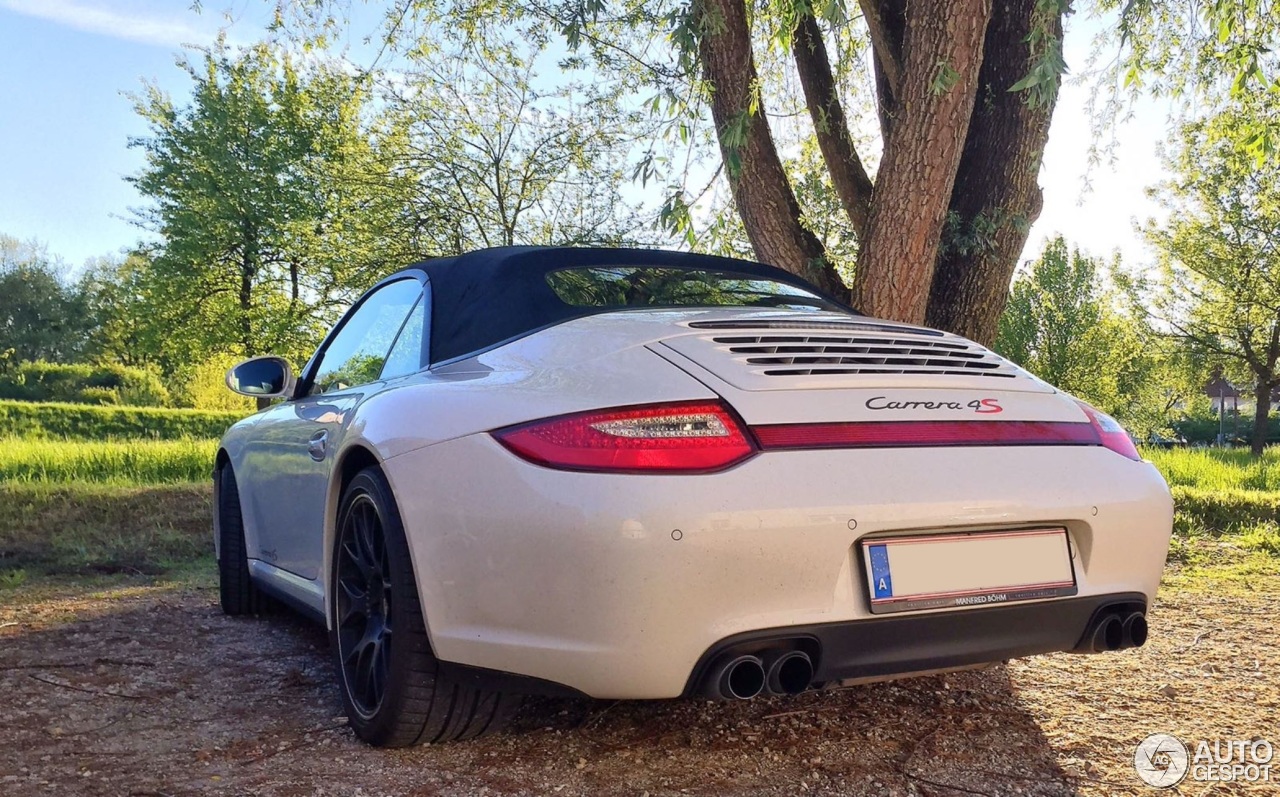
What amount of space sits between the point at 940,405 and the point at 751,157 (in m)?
3.43

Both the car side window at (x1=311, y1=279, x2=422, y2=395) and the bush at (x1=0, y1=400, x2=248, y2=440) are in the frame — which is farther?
the bush at (x1=0, y1=400, x2=248, y2=440)

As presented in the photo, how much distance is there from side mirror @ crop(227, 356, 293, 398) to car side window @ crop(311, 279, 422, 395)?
4.7 inches

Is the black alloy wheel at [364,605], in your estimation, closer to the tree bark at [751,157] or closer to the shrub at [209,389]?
the tree bark at [751,157]

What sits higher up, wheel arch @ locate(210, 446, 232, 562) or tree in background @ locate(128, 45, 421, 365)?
tree in background @ locate(128, 45, 421, 365)

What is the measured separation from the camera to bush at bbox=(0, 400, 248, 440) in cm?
1888

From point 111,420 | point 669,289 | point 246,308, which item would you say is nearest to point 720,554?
point 669,289

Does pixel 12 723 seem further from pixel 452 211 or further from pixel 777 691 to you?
pixel 452 211

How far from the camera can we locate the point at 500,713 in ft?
8.64

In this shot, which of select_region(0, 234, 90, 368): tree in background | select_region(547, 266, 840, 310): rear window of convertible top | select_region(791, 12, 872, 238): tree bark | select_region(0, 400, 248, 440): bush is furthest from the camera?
select_region(0, 234, 90, 368): tree in background

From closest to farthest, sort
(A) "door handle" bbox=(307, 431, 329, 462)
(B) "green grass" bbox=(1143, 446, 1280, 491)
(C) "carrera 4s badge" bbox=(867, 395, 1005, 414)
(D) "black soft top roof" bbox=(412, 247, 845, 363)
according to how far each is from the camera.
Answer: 1. (C) "carrera 4s badge" bbox=(867, 395, 1005, 414)
2. (D) "black soft top roof" bbox=(412, 247, 845, 363)
3. (A) "door handle" bbox=(307, 431, 329, 462)
4. (B) "green grass" bbox=(1143, 446, 1280, 491)

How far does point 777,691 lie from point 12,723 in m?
2.29

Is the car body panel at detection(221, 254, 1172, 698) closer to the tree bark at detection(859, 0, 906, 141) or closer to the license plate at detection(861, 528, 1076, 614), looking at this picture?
the license plate at detection(861, 528, 1076, 614)

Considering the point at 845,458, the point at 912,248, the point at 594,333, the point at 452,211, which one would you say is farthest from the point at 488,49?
the point at 452,211

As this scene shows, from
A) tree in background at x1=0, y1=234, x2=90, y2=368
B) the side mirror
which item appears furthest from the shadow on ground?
tree in background at x1=0, y1=234, x2=90, y2=368
